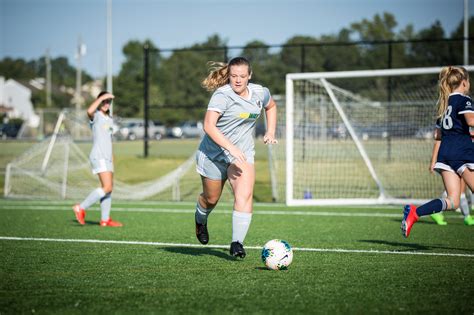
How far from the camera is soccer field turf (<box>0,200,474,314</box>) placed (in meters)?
5.01

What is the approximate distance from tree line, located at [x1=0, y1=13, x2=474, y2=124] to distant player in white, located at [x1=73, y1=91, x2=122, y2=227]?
392 inches

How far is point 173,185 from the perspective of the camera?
1798 cm

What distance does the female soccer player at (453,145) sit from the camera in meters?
7.59

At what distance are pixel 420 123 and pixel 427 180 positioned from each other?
1.64 metres

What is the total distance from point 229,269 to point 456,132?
3.21 meters

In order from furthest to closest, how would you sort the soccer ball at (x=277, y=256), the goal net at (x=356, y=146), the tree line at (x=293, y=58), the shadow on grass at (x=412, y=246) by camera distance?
the tree line at (x=293, y=58) < the goal net at (x=356, y=146) < the shadow on grass at (x=412, y=246) < the soccer ball at (x=277, y=256)

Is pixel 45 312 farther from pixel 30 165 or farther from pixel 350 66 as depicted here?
pixel 350 66

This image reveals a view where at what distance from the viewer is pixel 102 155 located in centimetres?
1105

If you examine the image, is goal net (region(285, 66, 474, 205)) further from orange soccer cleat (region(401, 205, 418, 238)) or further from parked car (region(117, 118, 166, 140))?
parked car (region(117, 118, 166, 140))

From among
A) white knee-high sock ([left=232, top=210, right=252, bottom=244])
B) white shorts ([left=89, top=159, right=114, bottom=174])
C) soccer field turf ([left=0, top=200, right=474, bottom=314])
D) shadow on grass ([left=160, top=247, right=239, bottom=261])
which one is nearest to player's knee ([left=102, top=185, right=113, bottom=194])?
white shorts ([left=89, top=159, right=114, bottom=174])

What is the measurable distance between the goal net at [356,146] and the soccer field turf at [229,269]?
14.1 ft

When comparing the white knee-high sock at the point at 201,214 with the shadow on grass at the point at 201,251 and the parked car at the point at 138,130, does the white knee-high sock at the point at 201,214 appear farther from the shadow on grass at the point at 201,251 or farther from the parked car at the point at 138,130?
the parked car at the point at 138,130

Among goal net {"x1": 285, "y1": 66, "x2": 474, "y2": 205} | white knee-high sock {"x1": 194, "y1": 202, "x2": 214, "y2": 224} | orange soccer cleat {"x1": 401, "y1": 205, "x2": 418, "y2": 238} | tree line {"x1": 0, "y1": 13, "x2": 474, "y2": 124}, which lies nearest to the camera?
white knee-high sock {"x1": 194, "y1": 202, "x2": 214, "y2": 224}

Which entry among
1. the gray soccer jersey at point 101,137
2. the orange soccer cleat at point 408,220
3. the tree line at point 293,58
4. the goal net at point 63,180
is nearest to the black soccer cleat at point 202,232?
the orange soccer cleat at point 408,220
